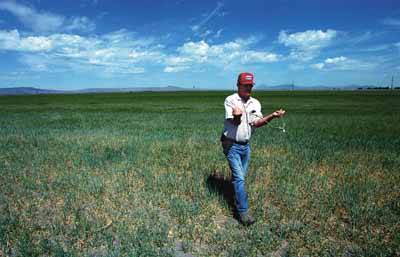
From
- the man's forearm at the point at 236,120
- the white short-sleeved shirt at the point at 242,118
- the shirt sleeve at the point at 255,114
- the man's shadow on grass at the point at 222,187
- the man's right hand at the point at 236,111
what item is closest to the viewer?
the man's right hand at the point at 236,111

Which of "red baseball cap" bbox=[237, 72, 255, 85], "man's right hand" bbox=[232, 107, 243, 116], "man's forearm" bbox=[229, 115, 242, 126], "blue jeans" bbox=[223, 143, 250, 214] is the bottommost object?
"blue jeans" bbox=[223, 143, 250, 214]

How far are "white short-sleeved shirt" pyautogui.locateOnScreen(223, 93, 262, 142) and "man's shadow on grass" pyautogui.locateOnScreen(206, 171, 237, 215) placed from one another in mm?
1744

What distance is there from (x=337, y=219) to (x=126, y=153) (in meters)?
7.44

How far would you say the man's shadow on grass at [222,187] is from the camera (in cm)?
577

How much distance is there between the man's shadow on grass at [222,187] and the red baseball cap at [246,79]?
2648mm

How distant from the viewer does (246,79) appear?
4.39 m

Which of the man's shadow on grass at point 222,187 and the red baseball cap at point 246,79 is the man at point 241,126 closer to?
the red baseball cap at point 246,79

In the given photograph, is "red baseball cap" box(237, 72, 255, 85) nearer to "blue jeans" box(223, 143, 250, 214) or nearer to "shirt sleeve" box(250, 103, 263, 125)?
"shirt sleeve" box(250, 103, 263, 125)

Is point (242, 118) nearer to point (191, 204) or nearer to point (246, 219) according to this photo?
point (246, 219)

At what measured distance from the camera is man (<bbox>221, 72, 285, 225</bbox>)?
14.5 feet

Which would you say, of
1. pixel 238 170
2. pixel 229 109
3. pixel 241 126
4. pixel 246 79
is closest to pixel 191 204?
pixel 238 170

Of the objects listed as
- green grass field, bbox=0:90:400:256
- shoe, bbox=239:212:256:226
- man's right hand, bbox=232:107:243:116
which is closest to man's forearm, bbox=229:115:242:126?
man's right hand, bbox=232:107:243:116

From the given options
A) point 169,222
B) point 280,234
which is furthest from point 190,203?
point 280,234

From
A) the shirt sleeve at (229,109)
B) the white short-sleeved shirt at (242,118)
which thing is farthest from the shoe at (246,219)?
the shirt sleeve at (229,109)
